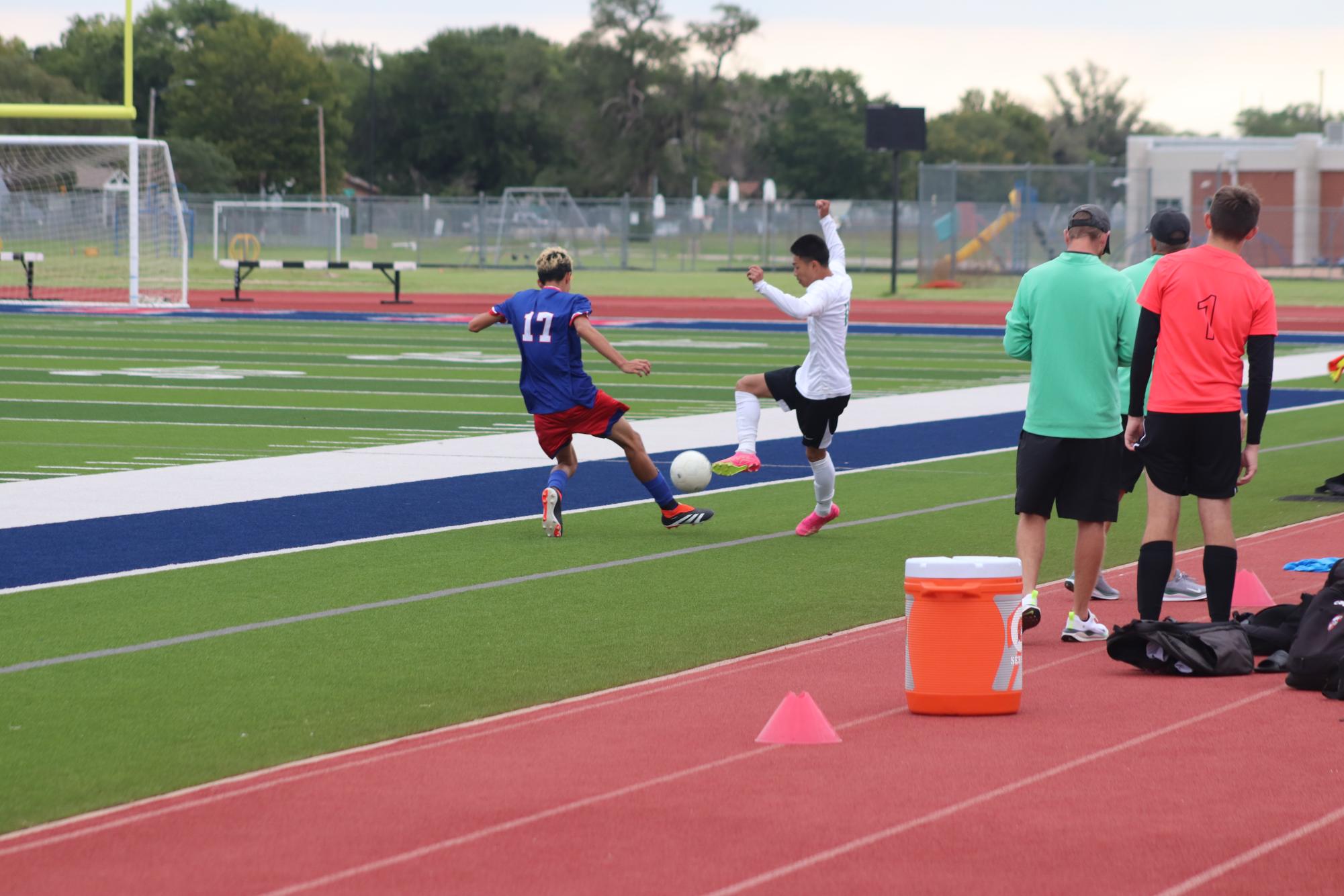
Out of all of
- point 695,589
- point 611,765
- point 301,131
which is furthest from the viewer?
point 301,131

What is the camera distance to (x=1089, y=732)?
6.49 metres

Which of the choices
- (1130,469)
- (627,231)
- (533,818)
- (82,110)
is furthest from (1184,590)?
(627,231)

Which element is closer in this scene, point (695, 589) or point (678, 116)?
point (695, 589)

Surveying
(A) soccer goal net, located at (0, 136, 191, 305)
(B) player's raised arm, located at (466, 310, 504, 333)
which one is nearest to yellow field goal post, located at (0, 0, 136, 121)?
(A) soccer goal net, located at (0, 136, 191, 305)

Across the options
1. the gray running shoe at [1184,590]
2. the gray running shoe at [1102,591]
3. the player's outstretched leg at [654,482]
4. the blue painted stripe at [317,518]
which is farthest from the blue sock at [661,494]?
the gray running shoe at [1184,590]

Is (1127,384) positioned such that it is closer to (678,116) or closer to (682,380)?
(682,380)

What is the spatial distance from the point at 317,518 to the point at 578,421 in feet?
5.76

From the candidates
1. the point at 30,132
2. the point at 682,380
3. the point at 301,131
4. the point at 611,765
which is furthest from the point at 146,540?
the point at 301,131

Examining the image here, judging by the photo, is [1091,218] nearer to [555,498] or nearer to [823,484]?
[823,484]

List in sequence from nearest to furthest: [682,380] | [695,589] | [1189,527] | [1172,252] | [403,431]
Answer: [1172,252] < [695,589] < [1189,527] < [403,431] < [682,380]

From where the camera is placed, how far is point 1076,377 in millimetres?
8047

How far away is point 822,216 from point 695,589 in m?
2.67

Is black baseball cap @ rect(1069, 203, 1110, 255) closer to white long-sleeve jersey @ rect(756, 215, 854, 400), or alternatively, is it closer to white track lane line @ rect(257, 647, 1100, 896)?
white track lane line @ rect(257, 647, 1100, 896)

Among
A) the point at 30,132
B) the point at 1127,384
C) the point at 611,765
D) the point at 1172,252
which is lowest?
the point at 611,765
